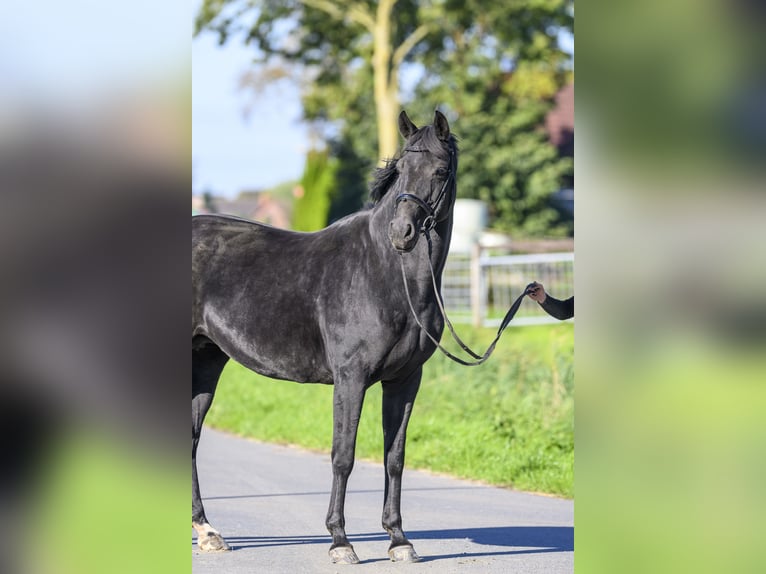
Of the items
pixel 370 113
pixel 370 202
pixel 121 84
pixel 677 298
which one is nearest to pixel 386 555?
pixel 370 202

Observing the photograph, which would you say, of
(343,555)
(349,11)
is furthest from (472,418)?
(349,11)

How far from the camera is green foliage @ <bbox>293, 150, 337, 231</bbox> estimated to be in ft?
123

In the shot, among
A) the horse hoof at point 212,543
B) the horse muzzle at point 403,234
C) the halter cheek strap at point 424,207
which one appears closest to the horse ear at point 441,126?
the halter cheek strap at point 424,207

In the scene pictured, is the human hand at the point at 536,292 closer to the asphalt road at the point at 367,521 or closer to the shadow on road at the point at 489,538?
the asphalt road at the point at 367,521

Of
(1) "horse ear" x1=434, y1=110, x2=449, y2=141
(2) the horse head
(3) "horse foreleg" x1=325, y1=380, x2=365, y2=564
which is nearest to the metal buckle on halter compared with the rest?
(2) the horse head

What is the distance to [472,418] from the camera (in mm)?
11492

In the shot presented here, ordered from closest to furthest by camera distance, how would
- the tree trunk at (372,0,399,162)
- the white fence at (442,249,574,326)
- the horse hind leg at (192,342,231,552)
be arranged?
the horse hind leg at (192,342,231,552) → the white fence at (442,249,574,326) → the tree trunk at (372,0,399,162)

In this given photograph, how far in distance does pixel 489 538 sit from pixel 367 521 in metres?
1.06

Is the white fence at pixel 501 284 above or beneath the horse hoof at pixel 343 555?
above

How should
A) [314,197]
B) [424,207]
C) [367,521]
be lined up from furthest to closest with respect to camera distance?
[314,197], [367,521], [424,207]

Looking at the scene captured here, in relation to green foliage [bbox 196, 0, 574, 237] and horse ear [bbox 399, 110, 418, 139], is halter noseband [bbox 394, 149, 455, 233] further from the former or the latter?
green foliage [bbox 196, 0, 574, 237]

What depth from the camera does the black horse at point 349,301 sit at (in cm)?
609

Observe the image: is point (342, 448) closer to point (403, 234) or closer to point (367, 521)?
point (403, 234)

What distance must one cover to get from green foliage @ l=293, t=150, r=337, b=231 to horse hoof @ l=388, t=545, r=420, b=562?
100ft
